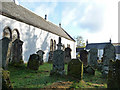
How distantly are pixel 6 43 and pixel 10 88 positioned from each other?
4558mm

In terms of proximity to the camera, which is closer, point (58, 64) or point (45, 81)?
point (45, 81)

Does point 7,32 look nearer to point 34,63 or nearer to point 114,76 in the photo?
point 34,63

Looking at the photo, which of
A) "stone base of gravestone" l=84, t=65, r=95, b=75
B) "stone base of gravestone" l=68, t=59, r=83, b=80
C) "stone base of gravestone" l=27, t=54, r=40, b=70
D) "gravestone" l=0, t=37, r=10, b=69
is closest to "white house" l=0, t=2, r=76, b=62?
"gravestone" l=0, t=37, r=10, b=69

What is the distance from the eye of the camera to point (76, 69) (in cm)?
629

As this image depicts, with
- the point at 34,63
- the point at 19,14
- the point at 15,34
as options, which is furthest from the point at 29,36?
the point at 34,63

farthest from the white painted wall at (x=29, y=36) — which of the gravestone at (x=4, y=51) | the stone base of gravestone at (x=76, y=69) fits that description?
the stone base of gravestone at (x=76, y=69)

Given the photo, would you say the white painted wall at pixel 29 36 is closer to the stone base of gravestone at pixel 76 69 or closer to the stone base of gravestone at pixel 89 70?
the stone base of gravestone at pixel 76 69

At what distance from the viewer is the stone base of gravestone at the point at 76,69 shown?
616 cm

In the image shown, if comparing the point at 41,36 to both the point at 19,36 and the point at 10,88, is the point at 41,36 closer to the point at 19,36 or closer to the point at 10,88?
the point at 19,36

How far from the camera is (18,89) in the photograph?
13.9ft

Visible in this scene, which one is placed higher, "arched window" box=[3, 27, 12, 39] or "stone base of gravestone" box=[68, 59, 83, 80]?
"arched window" box=[3, 27, 12, 39]

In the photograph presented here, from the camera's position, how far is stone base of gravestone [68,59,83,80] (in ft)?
20.2

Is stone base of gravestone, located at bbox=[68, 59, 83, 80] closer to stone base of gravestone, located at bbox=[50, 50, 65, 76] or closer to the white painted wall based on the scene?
stone base of gravestone, located at bbox=[50, 50, 65, 76]

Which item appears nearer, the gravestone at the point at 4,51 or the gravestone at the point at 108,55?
the gravestone at the point at 4,51
